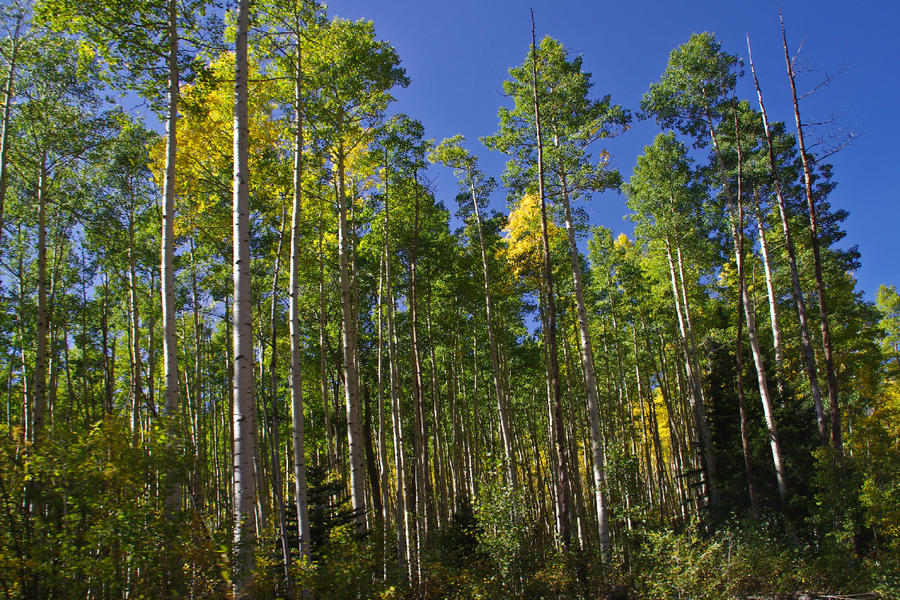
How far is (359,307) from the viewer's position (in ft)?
50.0

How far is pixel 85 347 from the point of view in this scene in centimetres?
1619

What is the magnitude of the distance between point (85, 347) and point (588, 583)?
16032 mm

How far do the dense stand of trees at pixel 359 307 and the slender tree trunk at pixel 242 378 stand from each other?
29 mm

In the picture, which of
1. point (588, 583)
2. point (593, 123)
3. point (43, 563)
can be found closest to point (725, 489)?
point (588, 583)

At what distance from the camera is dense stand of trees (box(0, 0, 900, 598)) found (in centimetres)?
509

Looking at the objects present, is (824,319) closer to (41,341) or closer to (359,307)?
(359,307)

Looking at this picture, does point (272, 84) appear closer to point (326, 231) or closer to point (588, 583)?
point (326, 231)

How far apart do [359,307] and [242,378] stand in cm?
1033

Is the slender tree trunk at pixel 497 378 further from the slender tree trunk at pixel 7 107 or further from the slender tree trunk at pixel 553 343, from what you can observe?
the slender tree trunk at pixel 7 107

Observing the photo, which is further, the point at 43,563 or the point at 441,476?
the point at 441,476

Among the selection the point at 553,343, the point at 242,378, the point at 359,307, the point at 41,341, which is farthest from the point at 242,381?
the point at 359,307

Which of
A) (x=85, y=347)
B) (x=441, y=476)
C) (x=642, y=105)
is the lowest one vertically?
(x=441, y=476)

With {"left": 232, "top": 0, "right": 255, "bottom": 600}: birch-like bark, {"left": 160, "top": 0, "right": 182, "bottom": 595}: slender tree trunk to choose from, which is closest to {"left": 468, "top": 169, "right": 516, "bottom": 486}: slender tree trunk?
{"left": 160, "top": 0, "right": 182, "bottom": 595}: slender tree trunk

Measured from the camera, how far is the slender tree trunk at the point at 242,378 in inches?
178
